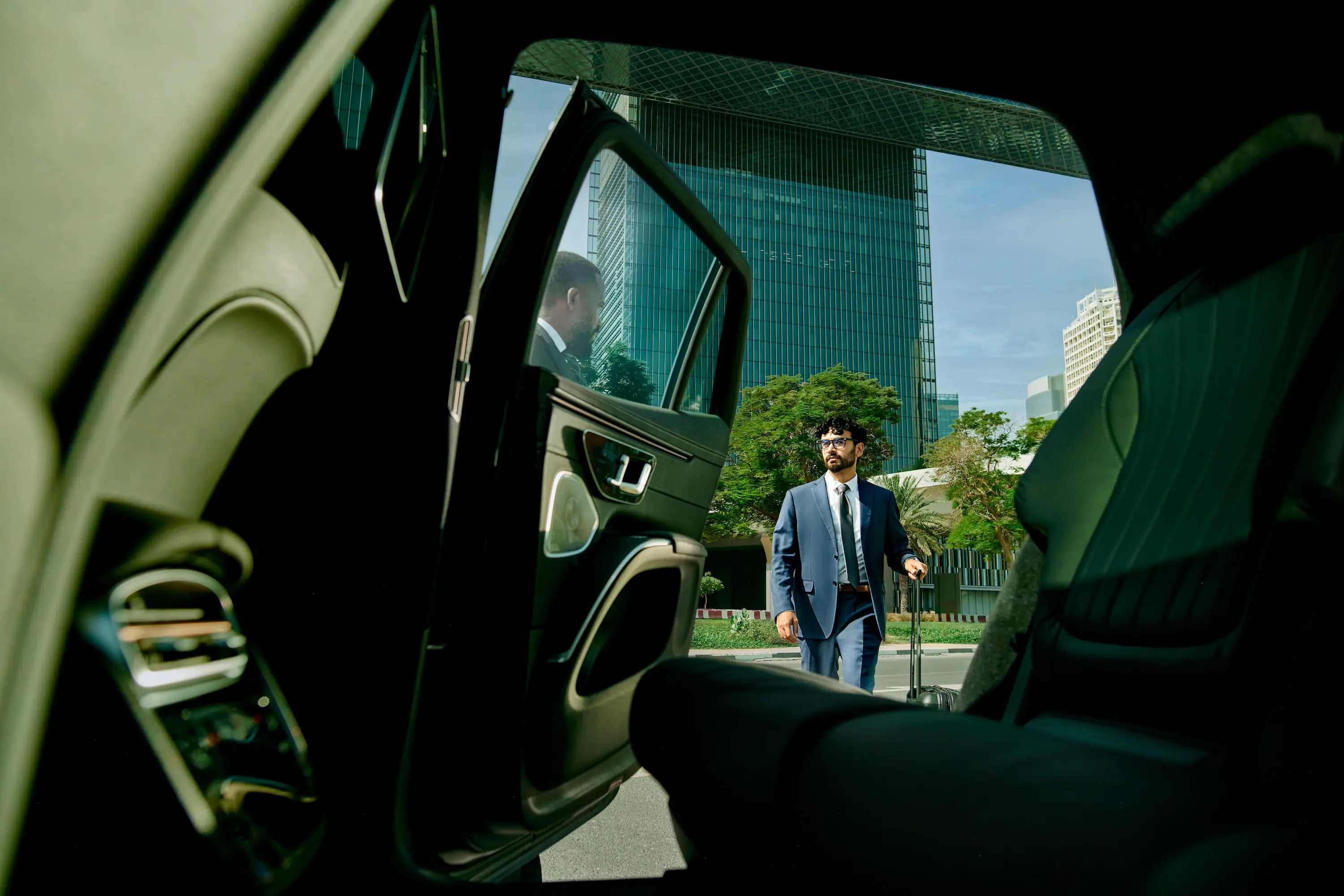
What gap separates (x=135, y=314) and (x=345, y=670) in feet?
2.43

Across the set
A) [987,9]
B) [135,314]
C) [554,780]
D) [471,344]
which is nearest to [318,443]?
[471,344]

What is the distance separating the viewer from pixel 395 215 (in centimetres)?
118

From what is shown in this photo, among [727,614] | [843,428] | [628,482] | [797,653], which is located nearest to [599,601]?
[628,482]

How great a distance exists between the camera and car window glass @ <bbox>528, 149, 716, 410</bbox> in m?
1.68

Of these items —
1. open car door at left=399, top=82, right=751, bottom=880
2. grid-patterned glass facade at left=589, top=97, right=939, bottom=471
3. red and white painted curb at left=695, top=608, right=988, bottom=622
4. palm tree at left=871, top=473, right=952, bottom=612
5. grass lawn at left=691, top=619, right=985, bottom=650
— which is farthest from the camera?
grid-patterned glass facade at left=589, top=97, right=939, bottom=471

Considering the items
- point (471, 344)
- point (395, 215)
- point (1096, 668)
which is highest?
point (395, 215)

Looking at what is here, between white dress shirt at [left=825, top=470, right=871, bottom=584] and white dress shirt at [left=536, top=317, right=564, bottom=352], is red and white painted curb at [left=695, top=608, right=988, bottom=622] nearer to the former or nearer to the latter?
white dress shirt at [left=825, top=470, right=871, bottom=584]

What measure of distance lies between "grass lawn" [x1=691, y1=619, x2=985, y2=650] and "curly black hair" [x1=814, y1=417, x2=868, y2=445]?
7.77 meters

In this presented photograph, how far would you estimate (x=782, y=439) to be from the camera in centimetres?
2486

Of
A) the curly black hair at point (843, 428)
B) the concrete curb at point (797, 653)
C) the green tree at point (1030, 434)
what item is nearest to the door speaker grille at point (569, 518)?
the curly black hair at point (843, 428)

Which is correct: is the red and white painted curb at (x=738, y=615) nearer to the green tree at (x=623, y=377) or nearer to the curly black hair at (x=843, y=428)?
the curly black hair at (x=843, y=428)

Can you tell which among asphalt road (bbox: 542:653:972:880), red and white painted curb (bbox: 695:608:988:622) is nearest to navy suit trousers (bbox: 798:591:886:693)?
asphalt road (bbox: 542:653:972:880)

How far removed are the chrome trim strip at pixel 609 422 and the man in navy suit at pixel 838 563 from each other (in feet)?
6.49

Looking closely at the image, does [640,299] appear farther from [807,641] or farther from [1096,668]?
[807,641]
